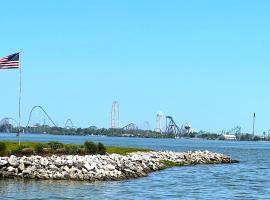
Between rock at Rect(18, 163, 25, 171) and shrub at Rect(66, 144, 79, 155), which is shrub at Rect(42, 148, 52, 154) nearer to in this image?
shrub at Rect(66, 144, 79, 155)

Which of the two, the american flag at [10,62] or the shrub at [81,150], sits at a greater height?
the american flag at [10,62]

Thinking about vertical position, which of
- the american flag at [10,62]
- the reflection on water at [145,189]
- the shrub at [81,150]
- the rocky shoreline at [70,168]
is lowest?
the reflection on water at [145,189]

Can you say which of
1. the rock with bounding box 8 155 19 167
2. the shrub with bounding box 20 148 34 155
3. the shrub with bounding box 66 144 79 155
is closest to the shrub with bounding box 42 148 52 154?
the shrub with bounding box 20 148 34 155

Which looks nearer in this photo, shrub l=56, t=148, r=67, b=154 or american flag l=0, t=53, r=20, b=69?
shrub l=56, t=148, r=67, b=154

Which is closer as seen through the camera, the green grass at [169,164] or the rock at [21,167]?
the rock at [21,167]

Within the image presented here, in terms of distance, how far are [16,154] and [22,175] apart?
6.47 meters

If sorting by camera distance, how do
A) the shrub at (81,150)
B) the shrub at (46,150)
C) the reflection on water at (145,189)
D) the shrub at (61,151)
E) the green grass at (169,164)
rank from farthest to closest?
the green grass at (169,164)
the shrub at (81,150)
the shrub at (61,151)
the shrub at (46,150)
the reflection on water at (145,189)

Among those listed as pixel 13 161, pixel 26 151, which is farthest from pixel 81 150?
pixel 13 161

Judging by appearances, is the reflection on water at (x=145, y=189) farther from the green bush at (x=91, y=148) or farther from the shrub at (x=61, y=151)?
the green bush at (x=91, y=148)

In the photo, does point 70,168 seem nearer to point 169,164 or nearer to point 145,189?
point 145,189

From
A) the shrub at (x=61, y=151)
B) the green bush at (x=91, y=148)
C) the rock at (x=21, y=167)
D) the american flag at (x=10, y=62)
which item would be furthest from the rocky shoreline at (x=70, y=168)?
the american flag at (x=10, y=62)

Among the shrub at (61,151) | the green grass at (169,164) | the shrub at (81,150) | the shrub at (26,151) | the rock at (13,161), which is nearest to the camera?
the rock at (13,161)

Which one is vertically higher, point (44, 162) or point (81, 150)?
point (81, 150)

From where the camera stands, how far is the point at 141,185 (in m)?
38.7
